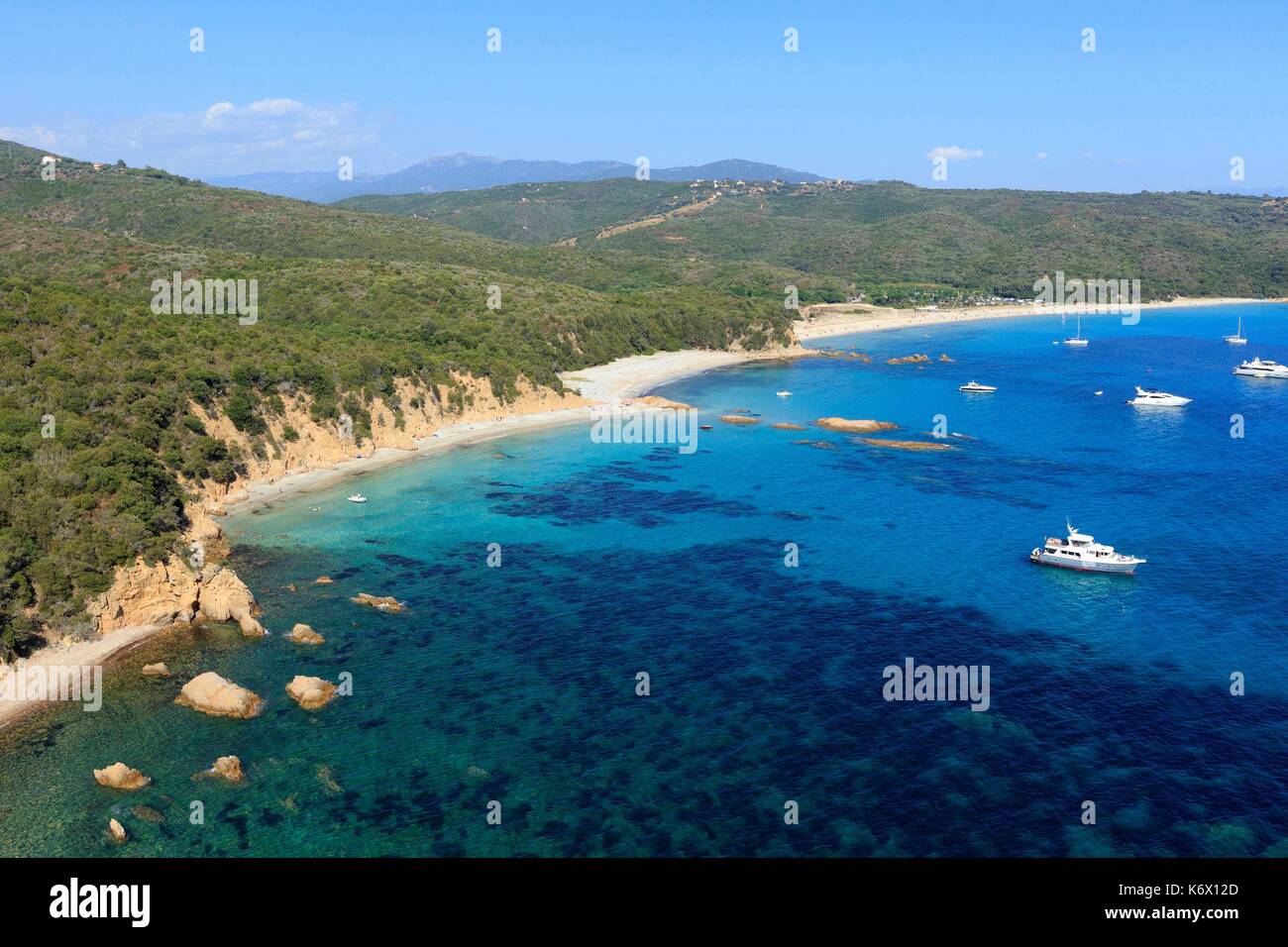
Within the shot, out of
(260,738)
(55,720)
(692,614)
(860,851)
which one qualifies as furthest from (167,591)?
(860,851)

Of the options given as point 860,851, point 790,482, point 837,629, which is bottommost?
point 860,851

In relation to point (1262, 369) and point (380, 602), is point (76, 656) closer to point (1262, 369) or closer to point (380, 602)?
point (380, 602)

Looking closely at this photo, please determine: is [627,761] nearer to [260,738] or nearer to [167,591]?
[260,738]

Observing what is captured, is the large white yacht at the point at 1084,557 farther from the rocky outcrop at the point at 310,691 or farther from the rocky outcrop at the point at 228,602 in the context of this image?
the rocky outcrop at the point at 228,602

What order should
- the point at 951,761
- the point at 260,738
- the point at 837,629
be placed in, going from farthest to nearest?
the point at 837,629, the point at 260,738, the point at 951,761

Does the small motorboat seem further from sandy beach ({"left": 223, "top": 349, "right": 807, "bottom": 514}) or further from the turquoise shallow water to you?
sandy beach ({"left": 223, "top": 349, "right": 807, "bottom": 514})

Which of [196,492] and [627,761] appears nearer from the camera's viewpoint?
[627,761]

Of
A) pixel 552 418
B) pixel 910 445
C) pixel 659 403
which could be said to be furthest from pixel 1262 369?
pixel 552 418

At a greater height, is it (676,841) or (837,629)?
(837,629)

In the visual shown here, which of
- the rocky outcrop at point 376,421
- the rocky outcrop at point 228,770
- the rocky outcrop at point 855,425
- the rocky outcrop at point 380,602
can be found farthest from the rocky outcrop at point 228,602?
the rocky outcrop at point 855,425
